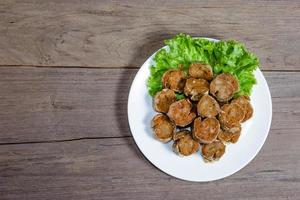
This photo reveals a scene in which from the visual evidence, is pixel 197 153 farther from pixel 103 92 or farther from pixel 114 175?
pixel 103 92

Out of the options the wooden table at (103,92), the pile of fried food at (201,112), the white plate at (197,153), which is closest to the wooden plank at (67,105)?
the wooden table at (103,92)

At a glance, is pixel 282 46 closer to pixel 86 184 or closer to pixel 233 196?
pixel 233 196

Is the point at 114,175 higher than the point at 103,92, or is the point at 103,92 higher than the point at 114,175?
the point at 103,92

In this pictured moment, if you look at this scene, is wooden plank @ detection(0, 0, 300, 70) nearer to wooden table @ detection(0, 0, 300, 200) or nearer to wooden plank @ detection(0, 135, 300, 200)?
wooden table @ detection(0, 0, 300, 200)

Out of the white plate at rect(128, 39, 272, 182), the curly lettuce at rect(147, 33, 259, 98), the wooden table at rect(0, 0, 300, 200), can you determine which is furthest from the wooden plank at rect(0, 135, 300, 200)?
the curly lettuce at rect(147, 33, 259, 98)

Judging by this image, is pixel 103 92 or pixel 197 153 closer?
pixel 197 153

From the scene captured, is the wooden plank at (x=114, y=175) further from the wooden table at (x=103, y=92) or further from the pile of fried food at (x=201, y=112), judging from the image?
the pile of fried food at (x=201, y=112)

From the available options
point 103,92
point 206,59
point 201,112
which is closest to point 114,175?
point 103,92
